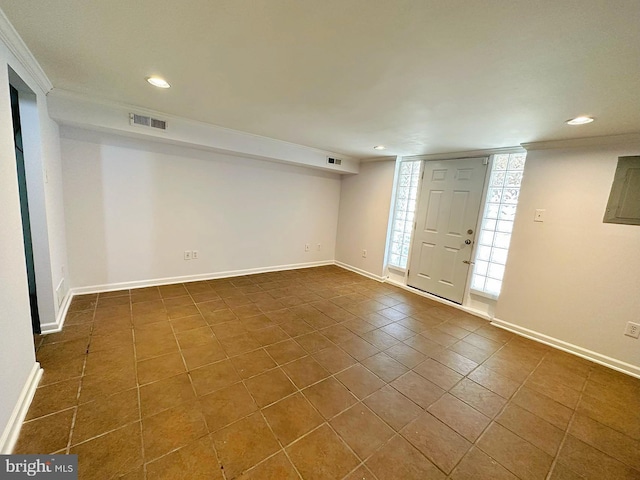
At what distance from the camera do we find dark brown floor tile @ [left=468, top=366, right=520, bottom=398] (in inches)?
79.8

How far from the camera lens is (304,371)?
2057 mm

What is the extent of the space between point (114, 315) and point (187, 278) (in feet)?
3.82

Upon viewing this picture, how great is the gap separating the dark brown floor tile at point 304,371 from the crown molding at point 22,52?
8.82ft

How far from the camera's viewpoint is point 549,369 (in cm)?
237

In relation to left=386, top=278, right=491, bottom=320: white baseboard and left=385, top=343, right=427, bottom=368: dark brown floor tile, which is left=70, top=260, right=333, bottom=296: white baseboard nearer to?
left=386, top=278, right=491, bottom=320: white baseboard

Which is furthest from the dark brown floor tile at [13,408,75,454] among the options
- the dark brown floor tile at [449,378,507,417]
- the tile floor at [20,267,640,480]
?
the dark brown floor tile at [449,378,507,417]

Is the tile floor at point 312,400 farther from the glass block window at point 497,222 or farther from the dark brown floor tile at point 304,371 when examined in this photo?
the glass block window at point 497,222

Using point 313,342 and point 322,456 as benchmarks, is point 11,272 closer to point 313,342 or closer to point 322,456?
point 322,456

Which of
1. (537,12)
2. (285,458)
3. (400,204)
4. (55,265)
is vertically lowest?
(285,458)

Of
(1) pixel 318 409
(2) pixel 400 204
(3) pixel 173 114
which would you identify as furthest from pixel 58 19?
(2) pixel 400 204

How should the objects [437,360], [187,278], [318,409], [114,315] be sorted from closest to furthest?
1. [318,409]
2. [437,360]
3. [114,315]
4. [187,278]

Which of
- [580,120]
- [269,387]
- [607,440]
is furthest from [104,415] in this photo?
[580,120]

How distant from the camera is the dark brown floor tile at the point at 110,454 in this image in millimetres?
1214

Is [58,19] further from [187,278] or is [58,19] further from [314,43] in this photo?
[187,278]
